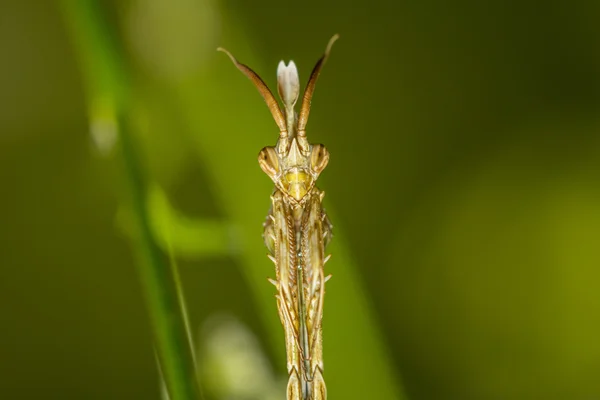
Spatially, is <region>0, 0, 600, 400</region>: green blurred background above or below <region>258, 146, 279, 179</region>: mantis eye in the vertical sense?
above

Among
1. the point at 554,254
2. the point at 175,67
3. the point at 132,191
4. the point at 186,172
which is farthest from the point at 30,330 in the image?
the point at 554,254

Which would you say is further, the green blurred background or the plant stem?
the green blurred background

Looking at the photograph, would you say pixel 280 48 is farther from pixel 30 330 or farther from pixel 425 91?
pixel 30 330

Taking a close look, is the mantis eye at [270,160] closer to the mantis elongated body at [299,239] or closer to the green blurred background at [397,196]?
the mantis elongated body at [299,239]

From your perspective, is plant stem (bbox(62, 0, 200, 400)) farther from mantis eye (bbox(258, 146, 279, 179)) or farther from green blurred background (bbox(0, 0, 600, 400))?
green blurred background (bbox(0, 0, 600, 400))

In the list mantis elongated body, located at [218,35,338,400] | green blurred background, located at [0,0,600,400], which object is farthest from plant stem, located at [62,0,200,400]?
green blurred background, located at [0,0,600,400]
